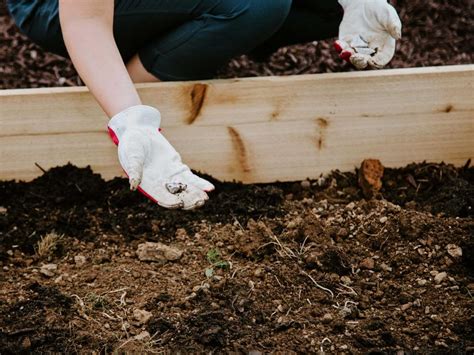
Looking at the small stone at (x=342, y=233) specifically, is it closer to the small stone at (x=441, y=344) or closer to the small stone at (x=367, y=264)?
the small stone at (x=367, y=264)

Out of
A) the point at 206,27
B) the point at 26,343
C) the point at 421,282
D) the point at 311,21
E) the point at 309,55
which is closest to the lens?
the point at 26,343

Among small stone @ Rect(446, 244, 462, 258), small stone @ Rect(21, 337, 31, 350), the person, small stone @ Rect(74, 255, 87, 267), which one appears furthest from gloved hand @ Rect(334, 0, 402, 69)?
small stone @ Rect(21, 337, 31, 350)

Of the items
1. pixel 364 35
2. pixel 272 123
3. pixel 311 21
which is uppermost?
pixel 364 35

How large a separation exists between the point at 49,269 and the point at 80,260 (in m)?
0.09

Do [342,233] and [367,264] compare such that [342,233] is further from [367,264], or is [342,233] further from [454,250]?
[454,250]

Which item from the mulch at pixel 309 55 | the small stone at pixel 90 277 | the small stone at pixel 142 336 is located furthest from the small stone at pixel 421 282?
the mulch at pixel 309 55

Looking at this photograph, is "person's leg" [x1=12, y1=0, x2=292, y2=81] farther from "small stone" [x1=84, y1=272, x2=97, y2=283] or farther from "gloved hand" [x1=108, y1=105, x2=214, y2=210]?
"small stone" [x1=84, y1=272, x2=97, y2=283]

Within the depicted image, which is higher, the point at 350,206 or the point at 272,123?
the point at 272,123

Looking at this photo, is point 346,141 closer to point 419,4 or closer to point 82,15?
point 82,15

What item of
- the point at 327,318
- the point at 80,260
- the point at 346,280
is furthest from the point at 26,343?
the point at 346,280

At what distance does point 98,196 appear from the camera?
253cm

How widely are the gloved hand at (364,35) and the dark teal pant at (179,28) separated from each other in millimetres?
191

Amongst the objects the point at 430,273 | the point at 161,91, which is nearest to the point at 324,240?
the point at 430,273

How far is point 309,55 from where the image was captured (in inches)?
132
